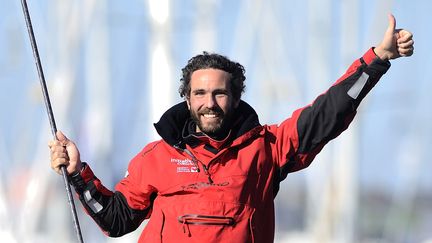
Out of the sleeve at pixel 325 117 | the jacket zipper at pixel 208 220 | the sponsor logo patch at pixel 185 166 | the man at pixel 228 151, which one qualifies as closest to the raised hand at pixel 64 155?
the man at pixel 228 151

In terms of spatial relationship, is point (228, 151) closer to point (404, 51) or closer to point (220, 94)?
point (220, 94)

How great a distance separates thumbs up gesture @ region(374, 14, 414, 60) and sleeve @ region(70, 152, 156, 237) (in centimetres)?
82

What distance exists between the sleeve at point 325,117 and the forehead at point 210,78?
220 mm

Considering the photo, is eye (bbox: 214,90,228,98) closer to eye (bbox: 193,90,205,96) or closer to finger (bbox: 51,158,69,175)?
eye (bbox: 193,90,205,96)

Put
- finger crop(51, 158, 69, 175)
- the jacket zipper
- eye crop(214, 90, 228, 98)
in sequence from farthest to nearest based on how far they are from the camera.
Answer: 1. finger crop(51, 158, 69, 175)
2. eye crop(214, 90, 228, 98)
3. the jacket zipper

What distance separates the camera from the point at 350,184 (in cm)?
886

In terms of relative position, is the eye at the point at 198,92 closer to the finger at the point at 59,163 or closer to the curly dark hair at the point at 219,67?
the curly dark hair at the point at 219,67

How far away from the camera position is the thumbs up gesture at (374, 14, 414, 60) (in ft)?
10.9

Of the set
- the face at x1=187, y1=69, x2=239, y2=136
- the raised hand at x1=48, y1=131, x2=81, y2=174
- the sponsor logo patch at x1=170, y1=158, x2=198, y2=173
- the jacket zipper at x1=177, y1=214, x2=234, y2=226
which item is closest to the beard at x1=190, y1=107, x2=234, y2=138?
the face at x1=187, y1=69, x2=239, y2=136

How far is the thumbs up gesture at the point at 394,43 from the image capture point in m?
3.33

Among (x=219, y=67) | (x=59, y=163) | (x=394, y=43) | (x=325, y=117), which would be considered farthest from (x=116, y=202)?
(x=394, y=43)

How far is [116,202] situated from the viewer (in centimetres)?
361

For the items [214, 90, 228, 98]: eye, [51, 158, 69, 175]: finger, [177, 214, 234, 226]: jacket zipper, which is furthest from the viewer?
[51, 158, 69, 175]: finger

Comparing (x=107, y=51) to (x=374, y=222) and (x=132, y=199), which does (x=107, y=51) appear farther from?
(x=132, y=199)
